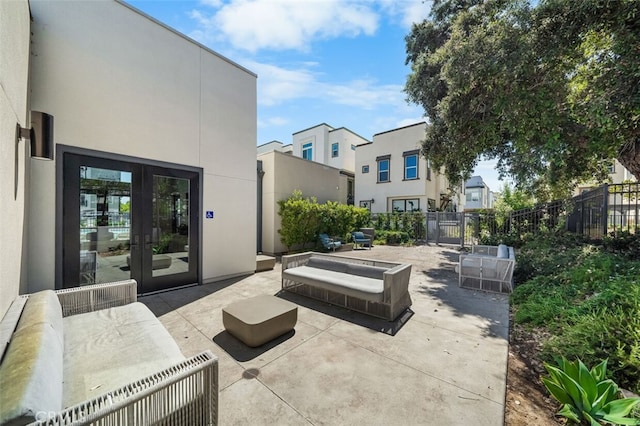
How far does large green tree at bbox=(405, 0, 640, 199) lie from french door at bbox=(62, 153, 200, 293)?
705 cm

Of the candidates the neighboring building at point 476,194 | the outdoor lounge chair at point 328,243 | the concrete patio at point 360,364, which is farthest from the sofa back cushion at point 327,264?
the neighboring building at point 476,194

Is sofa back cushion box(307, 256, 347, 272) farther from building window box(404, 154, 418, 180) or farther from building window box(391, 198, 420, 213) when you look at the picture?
building window box(404, 154, 418, 180)

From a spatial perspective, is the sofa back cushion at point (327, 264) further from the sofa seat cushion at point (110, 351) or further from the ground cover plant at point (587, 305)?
the sofa seat cushion at point (110, 351)

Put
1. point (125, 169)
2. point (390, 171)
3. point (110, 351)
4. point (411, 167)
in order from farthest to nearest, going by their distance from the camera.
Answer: point (390, 171) → point (411, 167) → point (125, 169) → point (110, 351)

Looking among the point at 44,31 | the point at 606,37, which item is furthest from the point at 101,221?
the point at 606,37

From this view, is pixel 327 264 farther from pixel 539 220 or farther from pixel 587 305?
pixel 539 220

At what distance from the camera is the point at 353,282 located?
475cm

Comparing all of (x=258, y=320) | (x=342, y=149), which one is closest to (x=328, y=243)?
(x=258, y=320)

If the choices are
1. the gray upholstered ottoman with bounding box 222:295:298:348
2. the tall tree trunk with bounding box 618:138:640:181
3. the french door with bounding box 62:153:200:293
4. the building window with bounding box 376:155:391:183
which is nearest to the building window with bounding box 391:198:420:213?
the building window with bounding box 376:155:391:183

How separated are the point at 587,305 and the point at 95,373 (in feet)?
19.3

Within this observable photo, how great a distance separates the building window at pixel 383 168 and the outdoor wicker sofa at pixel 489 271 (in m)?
12.2

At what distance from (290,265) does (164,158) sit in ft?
12.1

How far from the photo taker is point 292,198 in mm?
11156

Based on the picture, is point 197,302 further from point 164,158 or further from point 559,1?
point 559,1
